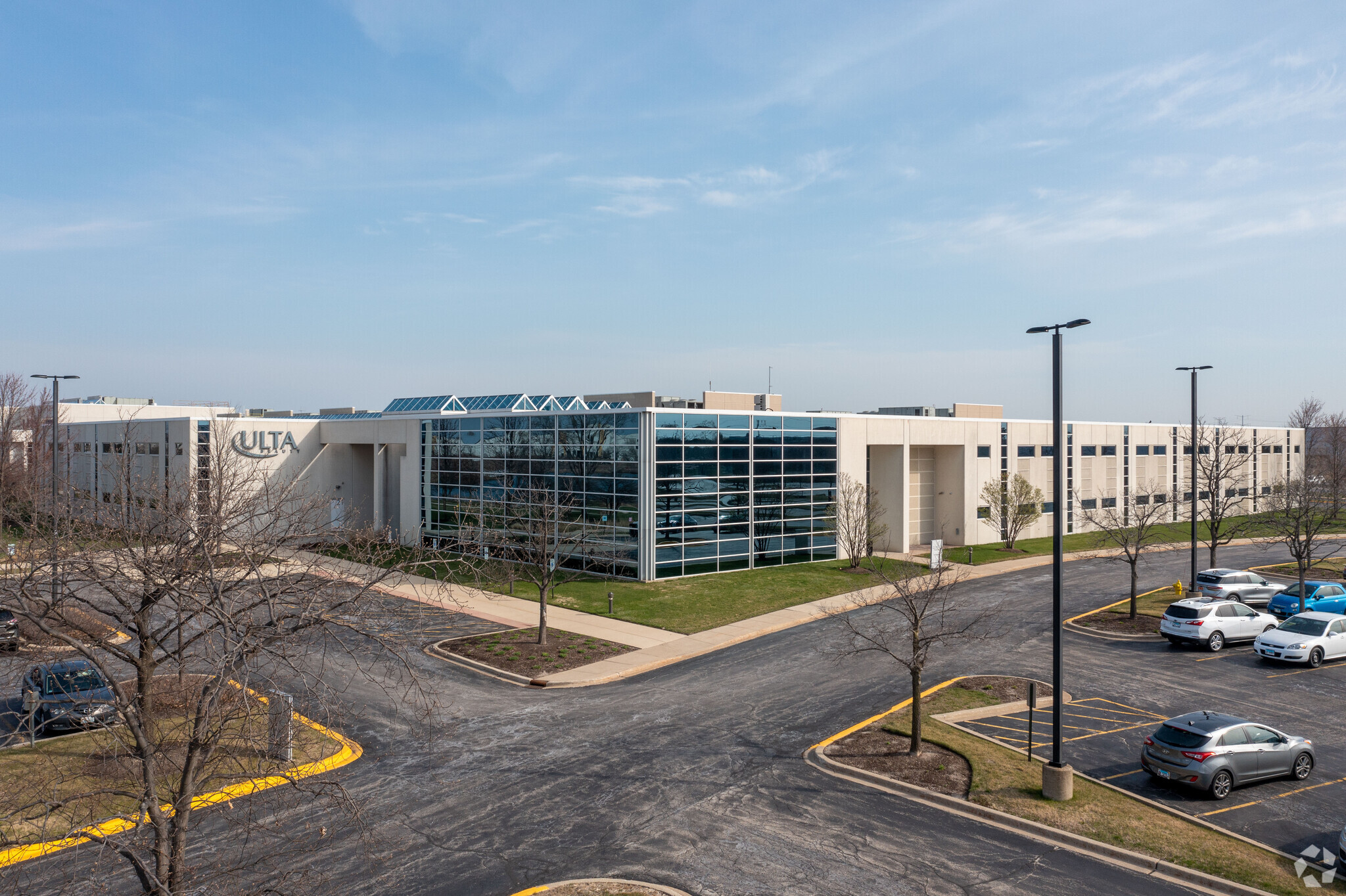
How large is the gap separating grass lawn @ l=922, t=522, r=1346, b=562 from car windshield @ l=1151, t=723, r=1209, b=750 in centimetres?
3126

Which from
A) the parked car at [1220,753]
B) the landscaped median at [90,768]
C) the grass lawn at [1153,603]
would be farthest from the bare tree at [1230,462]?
the landscaped median at [90,768]

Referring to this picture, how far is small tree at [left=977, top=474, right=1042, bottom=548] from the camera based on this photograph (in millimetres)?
52438

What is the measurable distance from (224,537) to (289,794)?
662 centimetres

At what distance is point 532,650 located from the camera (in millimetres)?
27031

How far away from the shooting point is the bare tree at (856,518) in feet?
149

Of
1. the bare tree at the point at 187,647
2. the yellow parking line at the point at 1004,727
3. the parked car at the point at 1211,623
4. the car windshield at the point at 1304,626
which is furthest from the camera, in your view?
the parked car at the point at 1211,623

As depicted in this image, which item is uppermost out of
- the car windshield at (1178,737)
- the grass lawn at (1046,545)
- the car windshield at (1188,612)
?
the car windshield at (1188,612)

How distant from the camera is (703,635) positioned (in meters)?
30.0

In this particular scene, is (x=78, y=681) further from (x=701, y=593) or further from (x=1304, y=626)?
(x=1304, y=626)

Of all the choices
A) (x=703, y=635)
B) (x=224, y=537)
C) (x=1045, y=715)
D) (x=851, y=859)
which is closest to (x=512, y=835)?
(x=851, y=859)

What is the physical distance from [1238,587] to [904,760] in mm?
24851

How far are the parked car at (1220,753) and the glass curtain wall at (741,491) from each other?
2590 centimetres

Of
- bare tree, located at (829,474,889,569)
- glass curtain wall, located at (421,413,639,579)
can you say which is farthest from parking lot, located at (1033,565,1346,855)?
glass curtain wall, located at (421,413,639,579)

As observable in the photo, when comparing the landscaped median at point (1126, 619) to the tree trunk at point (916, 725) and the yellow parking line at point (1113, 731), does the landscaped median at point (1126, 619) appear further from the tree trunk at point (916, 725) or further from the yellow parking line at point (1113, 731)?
the tree trunk at point (916, 725)
